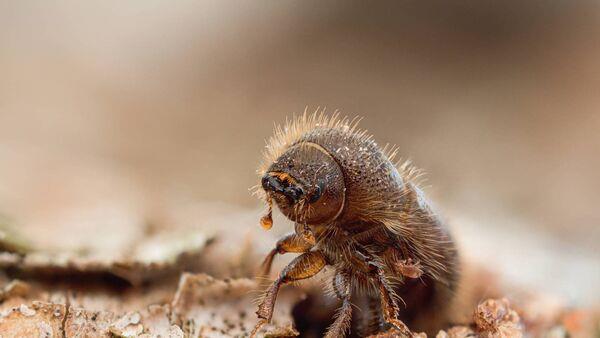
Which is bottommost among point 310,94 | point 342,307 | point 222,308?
point 342,307

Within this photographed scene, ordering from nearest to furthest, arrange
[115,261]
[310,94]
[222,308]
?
[222,308] → [115,261] → [310,94]

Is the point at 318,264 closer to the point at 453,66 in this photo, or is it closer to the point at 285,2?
the point at 453,66

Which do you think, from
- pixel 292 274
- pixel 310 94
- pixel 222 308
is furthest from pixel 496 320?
pixel 310 94

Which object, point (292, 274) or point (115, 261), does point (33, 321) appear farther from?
point (292, 274)

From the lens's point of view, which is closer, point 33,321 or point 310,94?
point 33,321

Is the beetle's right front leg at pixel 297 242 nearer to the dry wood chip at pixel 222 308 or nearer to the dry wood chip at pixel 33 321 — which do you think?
the dry wood chip at pixel 222 308
